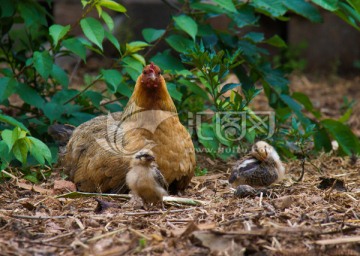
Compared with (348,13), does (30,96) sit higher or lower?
lower

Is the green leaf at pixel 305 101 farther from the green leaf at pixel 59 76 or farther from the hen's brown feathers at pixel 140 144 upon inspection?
the green leaf at pixel 59 76

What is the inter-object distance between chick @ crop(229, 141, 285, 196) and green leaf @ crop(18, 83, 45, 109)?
198 cm

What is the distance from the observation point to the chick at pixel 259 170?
17.1 feet

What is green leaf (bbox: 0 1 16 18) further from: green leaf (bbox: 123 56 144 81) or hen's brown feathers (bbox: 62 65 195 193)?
hen's brown feathers (bbox: 62 65 195 193)

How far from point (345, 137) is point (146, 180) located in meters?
2.74

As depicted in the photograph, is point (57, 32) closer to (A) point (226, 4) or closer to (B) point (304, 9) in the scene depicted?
(A) point (226, 4)

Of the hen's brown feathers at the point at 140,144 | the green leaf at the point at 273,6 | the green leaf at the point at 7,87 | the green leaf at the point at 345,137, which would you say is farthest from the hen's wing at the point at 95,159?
the green leaf at the point at 345,137

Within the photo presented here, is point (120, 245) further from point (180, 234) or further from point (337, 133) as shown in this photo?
point (337, 133)

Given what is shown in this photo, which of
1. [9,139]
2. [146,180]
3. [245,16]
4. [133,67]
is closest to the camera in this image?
[146,180]

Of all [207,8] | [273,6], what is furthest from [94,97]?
[273,6]

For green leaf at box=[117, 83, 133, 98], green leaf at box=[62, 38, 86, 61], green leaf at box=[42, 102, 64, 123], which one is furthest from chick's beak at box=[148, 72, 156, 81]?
green leaf at box=[42, 102, 64, 123]

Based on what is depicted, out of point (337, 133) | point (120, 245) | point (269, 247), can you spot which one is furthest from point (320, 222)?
point (337, 133)

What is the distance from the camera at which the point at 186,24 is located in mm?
5836

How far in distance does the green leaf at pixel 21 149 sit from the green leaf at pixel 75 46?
105 centimetres
